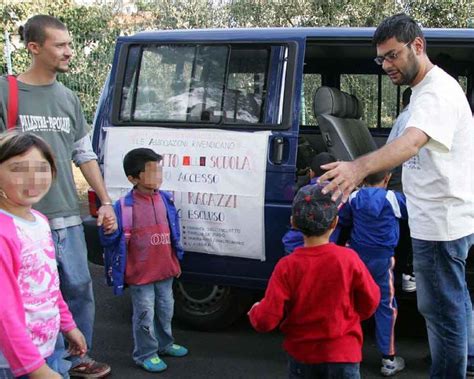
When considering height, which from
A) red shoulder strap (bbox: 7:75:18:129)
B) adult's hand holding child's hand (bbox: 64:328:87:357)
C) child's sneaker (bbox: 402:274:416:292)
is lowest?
child's sneaker (bbox: 402:274:416:292)

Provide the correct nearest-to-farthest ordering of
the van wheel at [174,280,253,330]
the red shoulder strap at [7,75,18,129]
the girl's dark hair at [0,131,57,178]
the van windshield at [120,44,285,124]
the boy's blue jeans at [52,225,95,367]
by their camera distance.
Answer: the girl's dark hair at [0,131,57,178]
the red shoulder strap at [7,75,18,129]
the boy's blue jeans at [52,225,95,367]
the van windshield at [120,44,285,124]
the van wheel at [174,280,253,330]

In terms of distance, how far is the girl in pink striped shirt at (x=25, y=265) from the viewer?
1.68m

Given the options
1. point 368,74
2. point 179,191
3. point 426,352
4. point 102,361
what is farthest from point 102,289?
point 368,74

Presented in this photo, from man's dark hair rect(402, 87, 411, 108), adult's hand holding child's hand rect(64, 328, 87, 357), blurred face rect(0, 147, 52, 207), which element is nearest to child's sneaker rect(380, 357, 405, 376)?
adult's hand holding child's hand rect(64, 328, 87, 357)

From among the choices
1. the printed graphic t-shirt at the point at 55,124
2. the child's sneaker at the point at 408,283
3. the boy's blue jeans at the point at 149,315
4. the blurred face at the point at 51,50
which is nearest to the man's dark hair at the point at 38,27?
the blurred face at the point at 51,50

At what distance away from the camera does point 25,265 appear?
1.86 metres

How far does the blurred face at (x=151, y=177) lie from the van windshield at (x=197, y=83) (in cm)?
Result: 49

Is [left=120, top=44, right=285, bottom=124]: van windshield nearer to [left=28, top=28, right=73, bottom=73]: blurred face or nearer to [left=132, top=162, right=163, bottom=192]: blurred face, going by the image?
[left=132, top=162, right=163, bottom=192]: blurred face

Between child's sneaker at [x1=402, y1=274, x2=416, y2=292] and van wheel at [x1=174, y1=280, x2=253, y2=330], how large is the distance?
1058 mm

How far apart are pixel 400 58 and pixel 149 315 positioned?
207cm

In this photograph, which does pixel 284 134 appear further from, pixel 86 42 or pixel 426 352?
pixel 86 42

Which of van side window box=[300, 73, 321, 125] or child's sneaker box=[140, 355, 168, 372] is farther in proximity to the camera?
van side window box=[300, 73, 321, 125]

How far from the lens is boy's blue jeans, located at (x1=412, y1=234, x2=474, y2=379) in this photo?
8.78ft

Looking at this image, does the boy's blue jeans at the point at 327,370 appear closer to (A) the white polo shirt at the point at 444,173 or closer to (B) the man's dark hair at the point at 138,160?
(A) the white polo shirt at the point at 444,173
